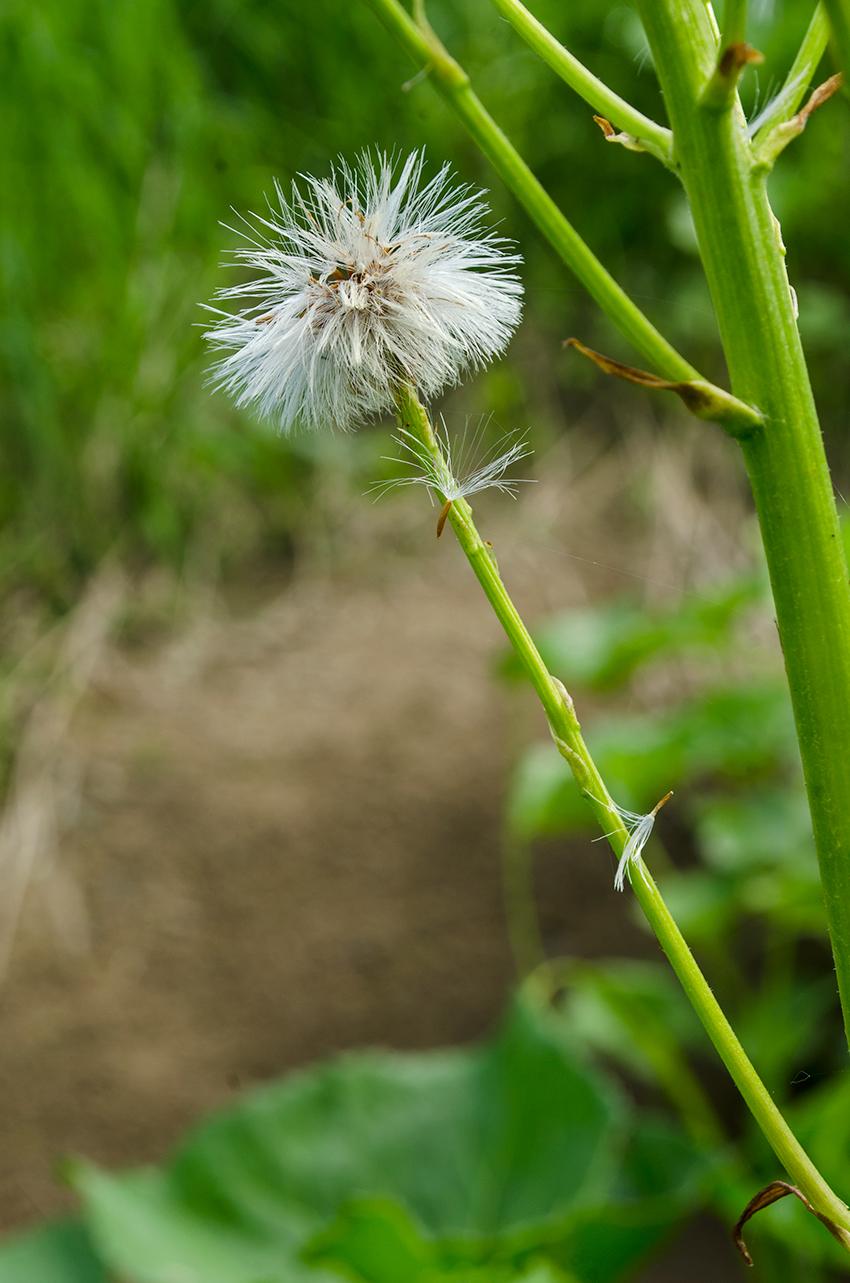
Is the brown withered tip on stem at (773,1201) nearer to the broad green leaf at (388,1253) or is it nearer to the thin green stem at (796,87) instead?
the thin green stem at (796,87)

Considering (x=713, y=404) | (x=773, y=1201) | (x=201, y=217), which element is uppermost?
(x=201, y=217)

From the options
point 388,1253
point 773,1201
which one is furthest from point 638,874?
point 388,1253

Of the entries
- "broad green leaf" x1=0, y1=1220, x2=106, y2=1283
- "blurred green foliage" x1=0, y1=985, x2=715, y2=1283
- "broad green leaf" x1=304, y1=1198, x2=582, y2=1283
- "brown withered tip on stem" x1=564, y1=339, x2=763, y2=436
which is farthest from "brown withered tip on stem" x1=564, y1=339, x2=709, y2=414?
"broad green leaf" x1=0, y1=1220, x2=106, y2=1283

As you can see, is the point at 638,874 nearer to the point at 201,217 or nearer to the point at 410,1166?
the point at 410,1166

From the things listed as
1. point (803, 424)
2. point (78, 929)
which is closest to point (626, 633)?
point (78, 929)

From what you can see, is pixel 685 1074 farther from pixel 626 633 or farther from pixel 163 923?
pixel 163 923
